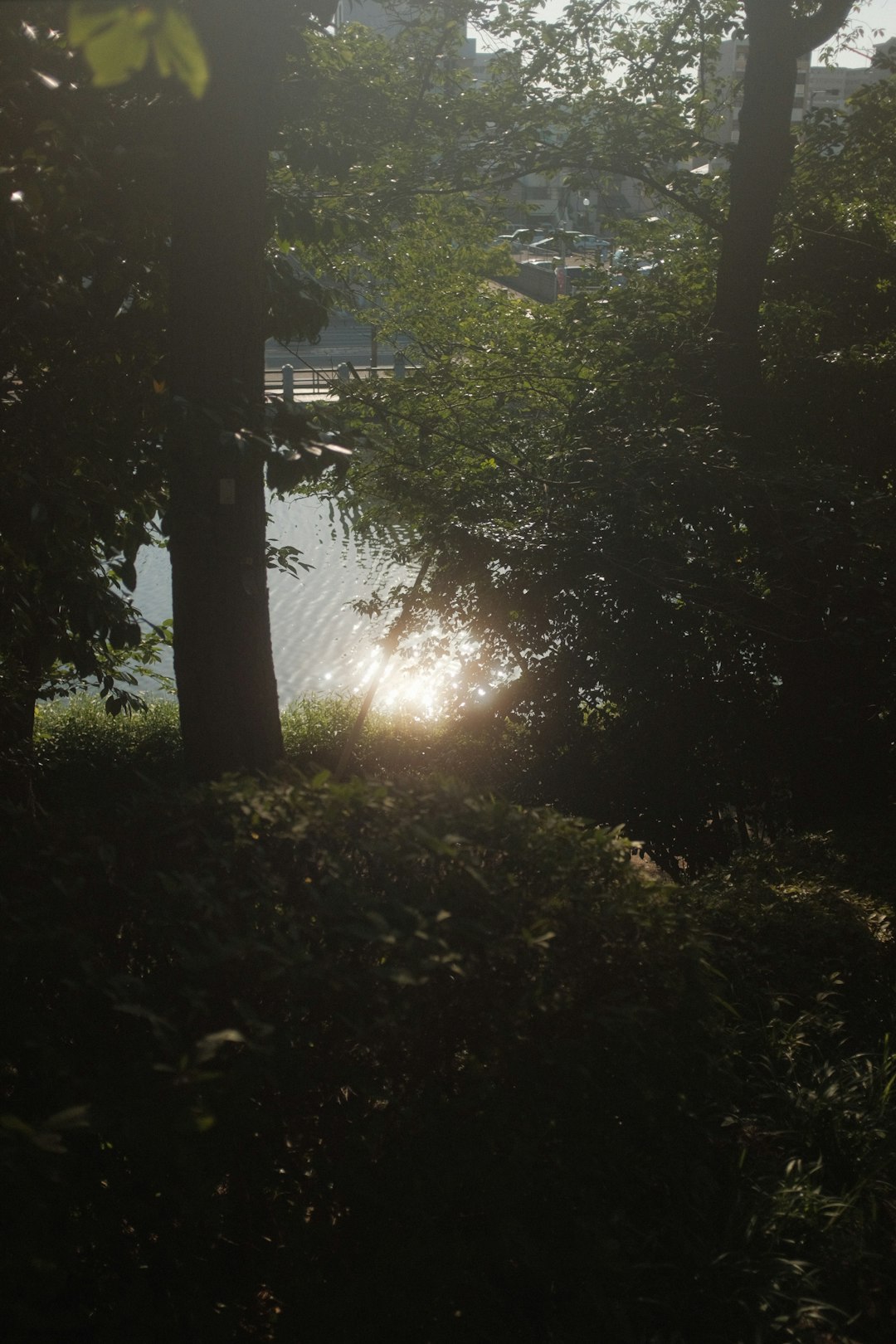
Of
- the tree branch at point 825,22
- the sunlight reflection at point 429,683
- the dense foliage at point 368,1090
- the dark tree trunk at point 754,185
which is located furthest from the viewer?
the tree branch at point 825,22

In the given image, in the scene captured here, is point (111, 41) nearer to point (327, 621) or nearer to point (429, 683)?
point (429, 683)

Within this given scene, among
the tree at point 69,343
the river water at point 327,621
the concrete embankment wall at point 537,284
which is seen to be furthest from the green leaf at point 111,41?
the concrete embankment wall at point 537,284

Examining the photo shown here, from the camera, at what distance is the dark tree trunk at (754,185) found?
875 centimetres

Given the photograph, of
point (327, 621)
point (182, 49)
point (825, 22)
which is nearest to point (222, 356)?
point (182, 49)

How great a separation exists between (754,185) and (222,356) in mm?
5572

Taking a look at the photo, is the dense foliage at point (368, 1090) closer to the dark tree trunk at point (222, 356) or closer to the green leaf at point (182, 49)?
the green leaf at point (182, 49)

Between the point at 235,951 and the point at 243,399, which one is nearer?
the point at 235,951

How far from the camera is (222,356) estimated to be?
198 inches

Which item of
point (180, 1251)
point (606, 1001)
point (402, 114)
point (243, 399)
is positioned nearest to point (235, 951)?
point (180, 1251)

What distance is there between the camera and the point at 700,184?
10930 mm

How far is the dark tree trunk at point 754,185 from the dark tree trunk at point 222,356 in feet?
15.1

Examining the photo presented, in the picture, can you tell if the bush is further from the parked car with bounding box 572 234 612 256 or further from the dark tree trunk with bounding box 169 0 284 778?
the parked car with bounding box 572 234 612 256

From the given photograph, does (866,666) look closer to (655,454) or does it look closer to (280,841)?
(655,454)

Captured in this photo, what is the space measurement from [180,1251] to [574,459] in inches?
240
